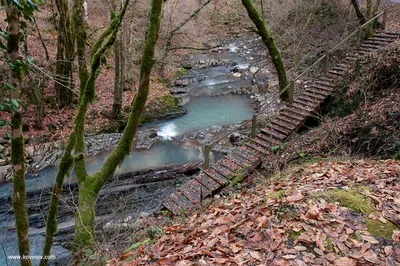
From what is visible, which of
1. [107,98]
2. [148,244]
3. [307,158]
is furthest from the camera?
[107,98]

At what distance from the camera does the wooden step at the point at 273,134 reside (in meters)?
10.4

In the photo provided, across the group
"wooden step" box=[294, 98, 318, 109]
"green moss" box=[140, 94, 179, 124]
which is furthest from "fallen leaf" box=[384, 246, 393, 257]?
"green moss" box=[140, 94, 179, 124]

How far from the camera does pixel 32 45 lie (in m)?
19.3

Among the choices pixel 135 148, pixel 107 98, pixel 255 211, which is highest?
pixel 255 211

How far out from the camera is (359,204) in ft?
13.7

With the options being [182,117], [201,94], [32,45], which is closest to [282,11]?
[201,94]

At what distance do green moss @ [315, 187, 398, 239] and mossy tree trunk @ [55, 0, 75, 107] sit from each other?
42.8 feet

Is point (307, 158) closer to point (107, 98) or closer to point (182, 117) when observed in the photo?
point (182, 117)

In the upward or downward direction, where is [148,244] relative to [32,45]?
downward

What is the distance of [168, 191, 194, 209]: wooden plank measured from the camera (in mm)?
8852

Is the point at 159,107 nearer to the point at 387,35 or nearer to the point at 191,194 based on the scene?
the point at 191,194

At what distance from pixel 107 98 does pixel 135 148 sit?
15.8ft

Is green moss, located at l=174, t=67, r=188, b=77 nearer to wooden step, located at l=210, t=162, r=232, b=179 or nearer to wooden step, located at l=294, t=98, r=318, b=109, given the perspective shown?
wooden step, located at l=294, t=98, r=318, b=109

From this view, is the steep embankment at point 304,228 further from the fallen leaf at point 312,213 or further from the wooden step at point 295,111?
the wooden step at point 295,111
